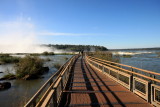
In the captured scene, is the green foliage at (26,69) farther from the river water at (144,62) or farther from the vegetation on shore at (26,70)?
the river water at (144,62)

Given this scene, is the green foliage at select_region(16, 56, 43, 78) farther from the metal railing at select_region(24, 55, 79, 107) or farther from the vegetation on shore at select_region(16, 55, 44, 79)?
the metal railing at select_region(24, 55, 79, 107)

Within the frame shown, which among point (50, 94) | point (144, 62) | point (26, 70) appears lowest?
point (144, 62)

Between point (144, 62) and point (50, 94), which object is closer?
point (50, 94)

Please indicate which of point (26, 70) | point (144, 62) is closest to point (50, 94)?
point (26, 70)

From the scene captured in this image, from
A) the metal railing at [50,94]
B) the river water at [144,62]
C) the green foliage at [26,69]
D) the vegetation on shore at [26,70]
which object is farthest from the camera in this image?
the river water at [144,62]

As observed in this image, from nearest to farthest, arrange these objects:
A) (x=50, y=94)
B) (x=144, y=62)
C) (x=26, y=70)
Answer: (x=50, y=94), (x=26, y=70), (x=144, y=62)

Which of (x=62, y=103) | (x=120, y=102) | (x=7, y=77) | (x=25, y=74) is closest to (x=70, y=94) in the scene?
(x=62, y=103)

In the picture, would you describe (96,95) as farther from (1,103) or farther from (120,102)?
(1,103)

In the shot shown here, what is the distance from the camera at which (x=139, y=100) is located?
15.9 ft

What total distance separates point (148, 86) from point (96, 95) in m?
1.99

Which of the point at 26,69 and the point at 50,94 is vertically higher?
the point at 50,94

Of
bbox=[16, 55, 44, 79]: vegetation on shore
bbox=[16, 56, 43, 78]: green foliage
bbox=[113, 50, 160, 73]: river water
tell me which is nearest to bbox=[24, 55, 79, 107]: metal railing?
bbox=[16, 55, 44, 79]: vegetation on shore

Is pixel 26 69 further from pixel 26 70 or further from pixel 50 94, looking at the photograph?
pixel 50 94

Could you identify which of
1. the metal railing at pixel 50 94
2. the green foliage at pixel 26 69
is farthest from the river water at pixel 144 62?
the metal railing at pixel 50 94
